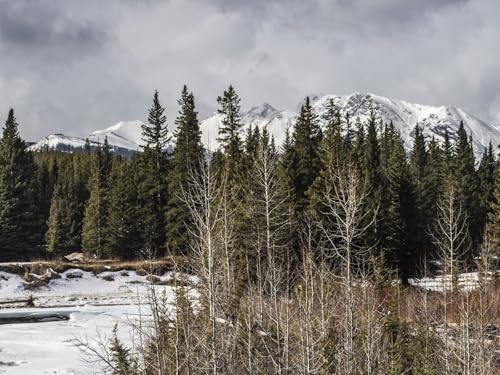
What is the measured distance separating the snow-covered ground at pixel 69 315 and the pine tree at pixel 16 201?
1466 cm

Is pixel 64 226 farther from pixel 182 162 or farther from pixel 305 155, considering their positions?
pixel 305 155

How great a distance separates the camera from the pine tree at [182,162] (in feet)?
137

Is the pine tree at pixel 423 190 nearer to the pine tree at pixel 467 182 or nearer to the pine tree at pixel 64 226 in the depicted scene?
the pine tree at pixel 467 182

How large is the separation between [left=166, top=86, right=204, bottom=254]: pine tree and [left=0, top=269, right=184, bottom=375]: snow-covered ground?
468 centimetres

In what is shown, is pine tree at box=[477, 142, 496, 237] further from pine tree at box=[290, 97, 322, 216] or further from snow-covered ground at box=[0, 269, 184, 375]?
snow-covered ground at box=[0, 269, 184, 375]

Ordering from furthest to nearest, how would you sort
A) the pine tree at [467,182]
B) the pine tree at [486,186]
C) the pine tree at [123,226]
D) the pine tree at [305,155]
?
the pine tree at [486,186] < the pine tree at [467,182] < the pine tree at [123,226] < the pine tree at [305,155]

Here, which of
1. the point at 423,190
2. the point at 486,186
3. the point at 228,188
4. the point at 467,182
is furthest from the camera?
the point at 486,186

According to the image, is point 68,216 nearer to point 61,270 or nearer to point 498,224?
point 61,270

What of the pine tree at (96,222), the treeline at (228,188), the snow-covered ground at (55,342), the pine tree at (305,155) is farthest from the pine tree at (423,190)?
the pine tree at (96,222)

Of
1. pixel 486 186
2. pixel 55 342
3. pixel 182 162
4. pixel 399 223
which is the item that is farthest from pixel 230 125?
pixel 486 186

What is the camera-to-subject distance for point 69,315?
82.1 feet

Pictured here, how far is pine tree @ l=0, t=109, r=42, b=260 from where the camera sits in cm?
A: 4766

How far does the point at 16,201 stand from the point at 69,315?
27.3 meters

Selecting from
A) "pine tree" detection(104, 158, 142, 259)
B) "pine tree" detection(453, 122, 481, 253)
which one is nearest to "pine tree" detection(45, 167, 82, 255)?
"pine tree" detection(104, 158, 142, 259)
